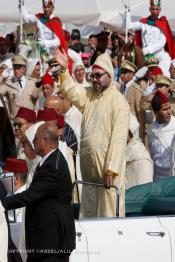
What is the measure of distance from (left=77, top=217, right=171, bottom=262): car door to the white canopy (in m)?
10.7

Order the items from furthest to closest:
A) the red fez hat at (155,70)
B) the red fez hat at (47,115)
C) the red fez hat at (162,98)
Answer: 1. the red fez hat at (155,70)
2. the red fez hat at (162,98)
3. the red fez hat at (47,115)

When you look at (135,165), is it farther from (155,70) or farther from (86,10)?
(86,10)

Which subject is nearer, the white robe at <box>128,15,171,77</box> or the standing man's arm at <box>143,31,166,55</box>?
the standing man's arm at <box>143,31,166,55</box>

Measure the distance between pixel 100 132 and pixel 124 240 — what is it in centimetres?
208

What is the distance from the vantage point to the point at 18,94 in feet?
47.6

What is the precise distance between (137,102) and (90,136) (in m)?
4.37

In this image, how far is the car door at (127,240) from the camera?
26.2ft

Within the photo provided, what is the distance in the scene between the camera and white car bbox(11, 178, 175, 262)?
26.1 feet

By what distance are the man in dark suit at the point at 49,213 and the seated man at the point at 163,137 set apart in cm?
456

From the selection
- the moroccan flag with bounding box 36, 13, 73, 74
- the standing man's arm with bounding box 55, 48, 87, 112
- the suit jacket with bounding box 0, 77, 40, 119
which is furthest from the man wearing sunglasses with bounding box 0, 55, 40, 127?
the standing man's arm with bounding box 55, 48, 87, 112

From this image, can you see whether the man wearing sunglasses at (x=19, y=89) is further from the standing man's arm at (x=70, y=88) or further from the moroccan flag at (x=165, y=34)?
the standing man's arm at (x=70, y=88)

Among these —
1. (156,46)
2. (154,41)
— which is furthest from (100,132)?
(154,41)

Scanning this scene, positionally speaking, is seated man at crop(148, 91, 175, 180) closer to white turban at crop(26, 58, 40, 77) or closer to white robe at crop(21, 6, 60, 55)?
white turban at crop(26, 58, 40, 77)

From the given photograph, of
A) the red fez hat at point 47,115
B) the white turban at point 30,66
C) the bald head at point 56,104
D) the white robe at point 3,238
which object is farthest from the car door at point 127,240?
the white turban at point 30,66
